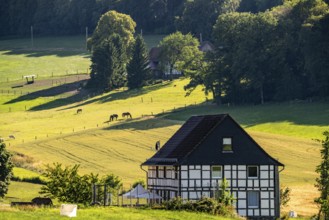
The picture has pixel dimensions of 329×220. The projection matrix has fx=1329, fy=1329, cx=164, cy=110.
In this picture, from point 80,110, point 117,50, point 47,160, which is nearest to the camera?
point 47,160

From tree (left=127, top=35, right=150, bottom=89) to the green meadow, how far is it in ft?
8.24

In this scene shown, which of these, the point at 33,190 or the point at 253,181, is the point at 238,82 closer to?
the point at 33,190

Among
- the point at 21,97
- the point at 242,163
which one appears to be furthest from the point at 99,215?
the point at 21,97

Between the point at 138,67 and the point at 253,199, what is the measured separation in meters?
96.6

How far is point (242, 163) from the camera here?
78.9 m

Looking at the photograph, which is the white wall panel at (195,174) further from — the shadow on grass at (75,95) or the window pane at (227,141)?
the shadow on grass at (75,95)

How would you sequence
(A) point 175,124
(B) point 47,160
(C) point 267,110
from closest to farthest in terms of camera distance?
(B) point 47,160
(A) point 175,124
(C) point 267,110

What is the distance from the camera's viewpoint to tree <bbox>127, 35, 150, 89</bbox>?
173750 mm

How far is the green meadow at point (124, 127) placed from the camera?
342 ft

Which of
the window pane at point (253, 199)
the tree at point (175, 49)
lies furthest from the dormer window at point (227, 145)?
the tree at point (175, 49)

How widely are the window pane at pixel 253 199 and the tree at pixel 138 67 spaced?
308 ft

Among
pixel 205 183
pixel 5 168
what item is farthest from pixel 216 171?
pixel 5 168

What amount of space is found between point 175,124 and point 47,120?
19722 mm

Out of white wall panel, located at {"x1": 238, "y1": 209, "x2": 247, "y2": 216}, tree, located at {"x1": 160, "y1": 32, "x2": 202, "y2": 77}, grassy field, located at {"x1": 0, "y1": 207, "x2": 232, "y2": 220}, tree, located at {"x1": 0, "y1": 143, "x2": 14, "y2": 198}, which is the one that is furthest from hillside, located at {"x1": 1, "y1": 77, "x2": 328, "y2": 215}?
grassy field, located at {"x1": 0, "y1": 207, "x2": 232, "y2": 220}
